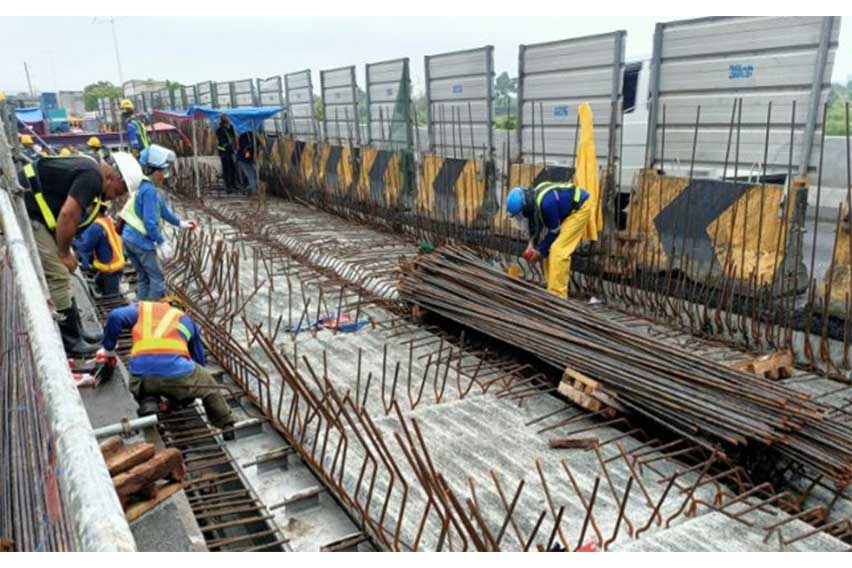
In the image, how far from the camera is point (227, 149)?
15172 mm

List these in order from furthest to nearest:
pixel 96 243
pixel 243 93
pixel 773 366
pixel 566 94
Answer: pixel 243 93, pixel 566 94, pixel 96 243, pixel 773 366

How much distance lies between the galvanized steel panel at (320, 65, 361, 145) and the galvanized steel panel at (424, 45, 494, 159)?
2.79 meters

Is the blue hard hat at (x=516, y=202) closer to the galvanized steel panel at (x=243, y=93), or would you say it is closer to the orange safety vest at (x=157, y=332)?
the orange safety vest at (x=157, y=332)

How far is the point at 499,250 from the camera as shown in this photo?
8883 mm

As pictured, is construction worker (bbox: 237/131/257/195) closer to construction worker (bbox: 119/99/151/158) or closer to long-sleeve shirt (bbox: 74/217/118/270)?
construction worker (bbox: 119/99/151/158)

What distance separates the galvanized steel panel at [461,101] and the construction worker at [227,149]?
18.4 ft

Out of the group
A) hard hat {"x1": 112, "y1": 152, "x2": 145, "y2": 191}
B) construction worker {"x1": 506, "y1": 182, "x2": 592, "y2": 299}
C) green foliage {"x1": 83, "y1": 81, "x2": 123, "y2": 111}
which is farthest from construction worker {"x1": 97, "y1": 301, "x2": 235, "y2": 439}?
green foliage {"x1": 83, "y1": 81, "x2": 123, "y2": 111}

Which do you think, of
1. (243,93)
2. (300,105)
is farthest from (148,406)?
(243,93)

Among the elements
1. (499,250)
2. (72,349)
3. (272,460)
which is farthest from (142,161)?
(499,250)

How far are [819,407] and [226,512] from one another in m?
3.57

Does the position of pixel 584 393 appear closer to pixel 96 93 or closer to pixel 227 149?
pixel 227 149

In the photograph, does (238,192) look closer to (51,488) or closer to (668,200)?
(668,200)

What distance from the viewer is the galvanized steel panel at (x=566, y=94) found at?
25.1 feet

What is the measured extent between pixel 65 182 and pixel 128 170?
0.81 meters
